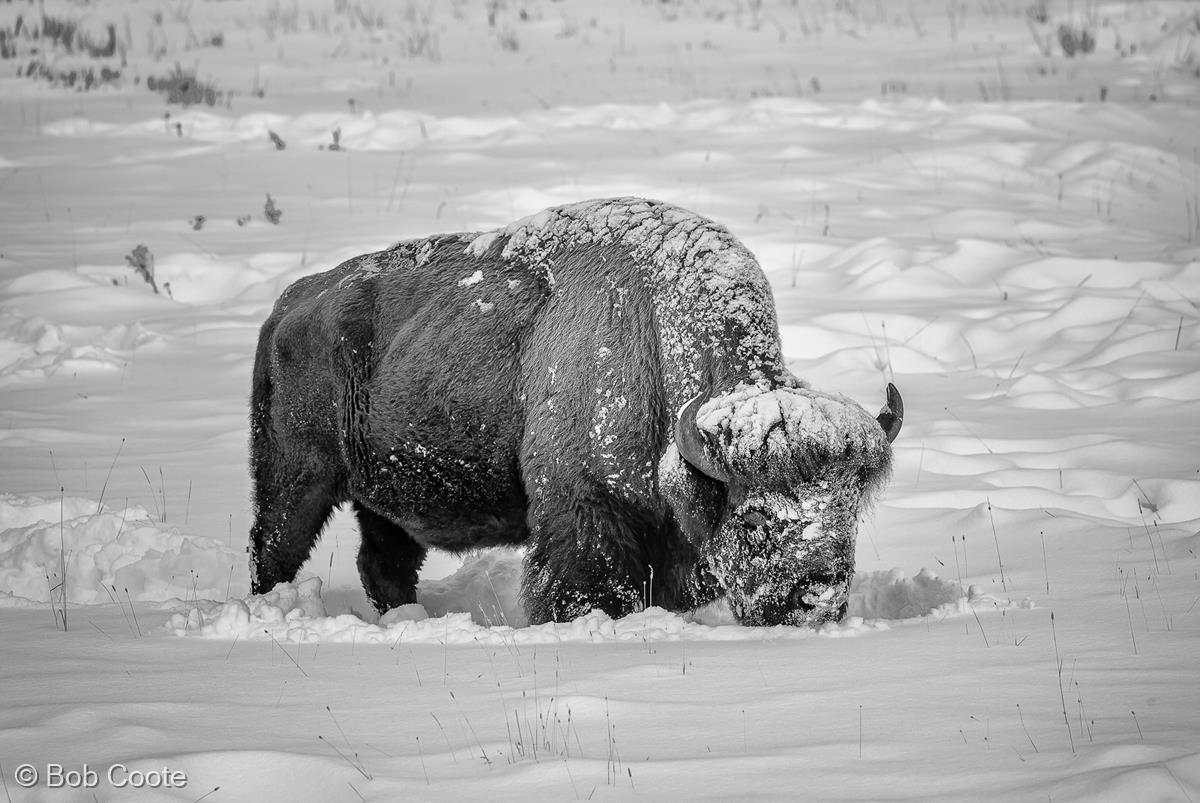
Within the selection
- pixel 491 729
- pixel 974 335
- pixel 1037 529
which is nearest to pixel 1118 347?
pixel 974 335

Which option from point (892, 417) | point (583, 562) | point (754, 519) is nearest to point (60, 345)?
point (583, 562)

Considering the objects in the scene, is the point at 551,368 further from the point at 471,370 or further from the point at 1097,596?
the point at 1097,596

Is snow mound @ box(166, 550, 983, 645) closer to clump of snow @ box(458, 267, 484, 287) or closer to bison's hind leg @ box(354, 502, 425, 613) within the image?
bison's hind leg @ box(354, 502, 425, 613)

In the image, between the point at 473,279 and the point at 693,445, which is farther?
the point at 473,279

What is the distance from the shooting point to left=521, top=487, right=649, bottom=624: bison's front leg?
475 centimetres

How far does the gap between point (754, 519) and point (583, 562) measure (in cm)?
84

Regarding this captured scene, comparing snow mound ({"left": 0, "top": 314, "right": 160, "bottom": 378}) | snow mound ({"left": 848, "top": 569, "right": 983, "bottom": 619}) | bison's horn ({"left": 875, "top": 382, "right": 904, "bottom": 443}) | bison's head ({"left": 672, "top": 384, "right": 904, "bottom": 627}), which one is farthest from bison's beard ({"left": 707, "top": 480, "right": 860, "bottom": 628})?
snow mound ({"left": 0, "top": 314, "right": 160, "bottom": 378})

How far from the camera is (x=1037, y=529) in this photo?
5.44 m

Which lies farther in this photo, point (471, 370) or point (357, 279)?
point (357, 279)

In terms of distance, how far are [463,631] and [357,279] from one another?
90.5 inches

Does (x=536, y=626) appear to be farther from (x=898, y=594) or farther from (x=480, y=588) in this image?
(x=480, y=588)

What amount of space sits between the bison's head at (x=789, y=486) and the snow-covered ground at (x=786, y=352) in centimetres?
15

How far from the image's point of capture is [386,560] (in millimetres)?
6137

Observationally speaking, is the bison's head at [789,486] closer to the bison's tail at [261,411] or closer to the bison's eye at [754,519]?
the bison's eye at [754,519]
